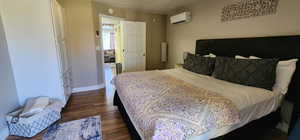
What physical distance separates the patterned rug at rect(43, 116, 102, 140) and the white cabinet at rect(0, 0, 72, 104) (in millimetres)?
663

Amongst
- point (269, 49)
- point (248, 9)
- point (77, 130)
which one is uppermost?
point (248, 9)

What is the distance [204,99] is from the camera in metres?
1.43

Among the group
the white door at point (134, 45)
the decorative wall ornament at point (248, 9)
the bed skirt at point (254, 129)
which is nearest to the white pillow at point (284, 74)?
the bed skirt at point (254, 129)

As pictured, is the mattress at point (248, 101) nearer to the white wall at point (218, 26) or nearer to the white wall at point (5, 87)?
the white wall at point (218, 26)

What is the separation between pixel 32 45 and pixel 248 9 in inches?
143

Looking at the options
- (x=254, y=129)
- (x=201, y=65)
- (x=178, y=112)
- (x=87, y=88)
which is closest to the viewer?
(x=178, y=112)

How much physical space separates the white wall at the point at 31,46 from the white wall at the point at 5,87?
0.26ft

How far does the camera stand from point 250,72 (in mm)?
1896

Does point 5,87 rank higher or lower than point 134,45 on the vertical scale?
lower

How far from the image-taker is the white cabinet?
6.68 feet

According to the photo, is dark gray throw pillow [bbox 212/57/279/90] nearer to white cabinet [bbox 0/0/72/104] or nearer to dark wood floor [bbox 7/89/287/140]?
dark wood floor [bbox 7/89/287/140]

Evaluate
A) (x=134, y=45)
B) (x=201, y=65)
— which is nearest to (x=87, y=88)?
(x=134, y=45)

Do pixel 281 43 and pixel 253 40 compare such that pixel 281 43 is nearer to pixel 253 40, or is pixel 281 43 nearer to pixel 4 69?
pixel 253 40

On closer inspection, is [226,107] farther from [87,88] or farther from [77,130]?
[87,88]
